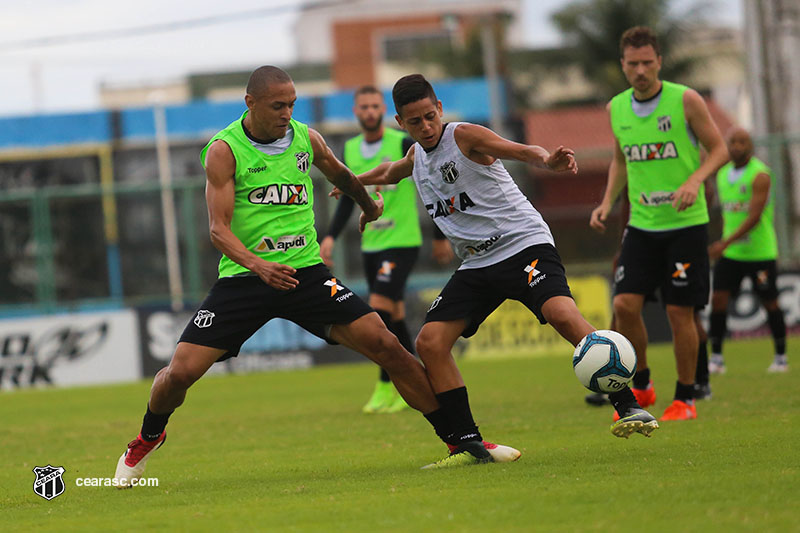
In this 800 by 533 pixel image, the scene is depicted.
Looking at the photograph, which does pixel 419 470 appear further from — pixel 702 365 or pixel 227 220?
pixel 702 365

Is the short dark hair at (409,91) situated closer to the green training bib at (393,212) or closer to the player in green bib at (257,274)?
the player in green bib at (257,274)

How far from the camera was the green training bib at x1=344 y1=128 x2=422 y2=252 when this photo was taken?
35.5 ft

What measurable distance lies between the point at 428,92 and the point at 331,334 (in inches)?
56.8

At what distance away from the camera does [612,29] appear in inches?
1796

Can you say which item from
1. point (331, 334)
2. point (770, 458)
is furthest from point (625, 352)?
point (331, 334)

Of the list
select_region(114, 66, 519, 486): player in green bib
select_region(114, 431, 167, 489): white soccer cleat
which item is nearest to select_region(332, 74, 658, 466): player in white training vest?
select_region(114, 66, 519, 486): player in green bib

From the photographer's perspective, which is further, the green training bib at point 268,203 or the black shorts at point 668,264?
the black shorts at point 668,264

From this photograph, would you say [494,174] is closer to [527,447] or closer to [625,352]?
[625,352]

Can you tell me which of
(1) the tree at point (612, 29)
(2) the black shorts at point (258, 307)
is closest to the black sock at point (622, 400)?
(2) the black shorts at point (258, 307)

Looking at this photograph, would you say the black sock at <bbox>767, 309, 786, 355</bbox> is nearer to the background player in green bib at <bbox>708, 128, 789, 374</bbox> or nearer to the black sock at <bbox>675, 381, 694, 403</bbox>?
the background player in green bib at <bbox>708, 128, 789, 374</bbox>

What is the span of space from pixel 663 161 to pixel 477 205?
214 centimetres

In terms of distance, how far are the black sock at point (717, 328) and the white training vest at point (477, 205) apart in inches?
225

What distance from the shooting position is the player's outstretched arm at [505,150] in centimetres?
626

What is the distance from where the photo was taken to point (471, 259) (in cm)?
709
